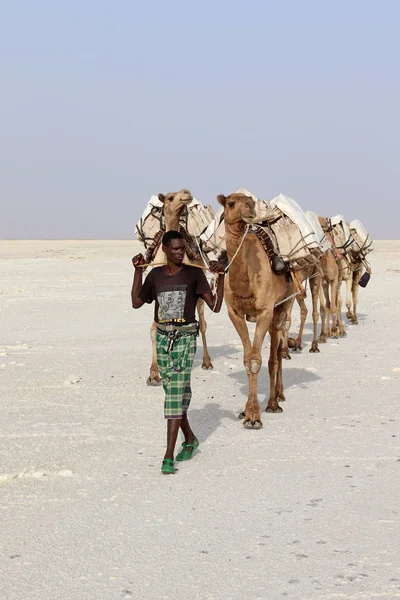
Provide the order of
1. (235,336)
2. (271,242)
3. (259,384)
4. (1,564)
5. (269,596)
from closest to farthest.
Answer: (269,596)
(1,564)
(271,242)
(259,384)
(235,336)

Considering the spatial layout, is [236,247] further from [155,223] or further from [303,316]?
[303,316]

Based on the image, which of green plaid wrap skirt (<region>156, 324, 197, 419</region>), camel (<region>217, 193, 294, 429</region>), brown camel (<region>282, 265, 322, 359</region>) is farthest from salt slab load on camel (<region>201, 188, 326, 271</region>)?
green plaid wrap skirt (<region>156, 324, 197, 419</region>)

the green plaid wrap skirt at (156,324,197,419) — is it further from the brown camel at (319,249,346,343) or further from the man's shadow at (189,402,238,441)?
the brown camel at (319,249,346,343)

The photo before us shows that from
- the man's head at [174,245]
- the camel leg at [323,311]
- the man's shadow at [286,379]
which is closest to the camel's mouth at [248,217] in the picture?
the man's head at [174,245]

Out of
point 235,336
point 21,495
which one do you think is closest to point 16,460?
point 21,495

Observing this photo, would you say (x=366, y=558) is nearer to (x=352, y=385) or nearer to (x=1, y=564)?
(x=1, y=564)

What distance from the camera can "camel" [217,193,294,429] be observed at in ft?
25.9

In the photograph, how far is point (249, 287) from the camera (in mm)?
8594

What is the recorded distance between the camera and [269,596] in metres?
4.39

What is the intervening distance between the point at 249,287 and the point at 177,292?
1.89 metres

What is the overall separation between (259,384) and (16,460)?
185 inches

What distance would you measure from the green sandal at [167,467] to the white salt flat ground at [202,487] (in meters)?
0.10

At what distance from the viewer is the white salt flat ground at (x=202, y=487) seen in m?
4.66

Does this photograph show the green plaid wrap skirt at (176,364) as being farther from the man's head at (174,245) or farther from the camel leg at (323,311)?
the camel leg at (323,311)
